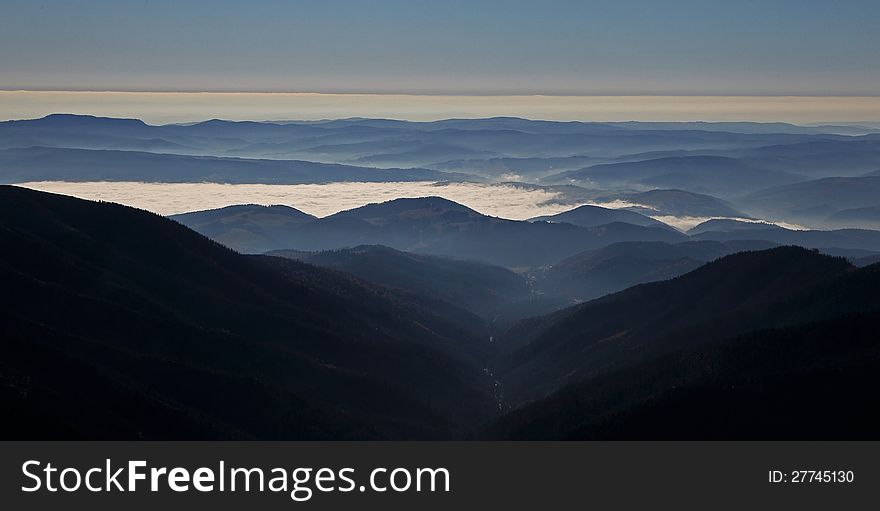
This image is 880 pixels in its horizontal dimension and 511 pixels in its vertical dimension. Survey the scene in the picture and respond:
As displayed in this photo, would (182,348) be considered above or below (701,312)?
above

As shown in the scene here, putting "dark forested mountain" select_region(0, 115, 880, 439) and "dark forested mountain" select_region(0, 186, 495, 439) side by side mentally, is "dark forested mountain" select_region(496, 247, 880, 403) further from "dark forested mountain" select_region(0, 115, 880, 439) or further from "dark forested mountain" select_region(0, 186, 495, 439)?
"dark forested mountain" select_region(0, 186, 495, 439)

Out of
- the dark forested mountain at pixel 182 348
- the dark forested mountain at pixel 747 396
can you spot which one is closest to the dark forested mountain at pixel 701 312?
the dark forested mountain at pixel 182 348

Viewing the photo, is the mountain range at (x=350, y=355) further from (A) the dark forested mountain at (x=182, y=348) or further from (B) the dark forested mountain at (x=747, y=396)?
(A) the dark forested mountain at (x=182, y=348)

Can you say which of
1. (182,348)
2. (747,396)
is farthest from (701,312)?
(182,348)

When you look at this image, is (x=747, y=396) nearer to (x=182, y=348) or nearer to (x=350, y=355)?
(x=182, y=348)

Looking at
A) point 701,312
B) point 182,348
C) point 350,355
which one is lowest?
point 350,355

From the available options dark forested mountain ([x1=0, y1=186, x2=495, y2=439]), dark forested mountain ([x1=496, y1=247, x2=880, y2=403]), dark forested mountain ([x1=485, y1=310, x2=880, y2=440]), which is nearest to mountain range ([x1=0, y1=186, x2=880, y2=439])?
dark forested mountain ([x1=485, y1=310, x2=880, y2=440])

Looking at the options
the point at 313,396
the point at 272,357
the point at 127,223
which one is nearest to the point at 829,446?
the point at 313,396
